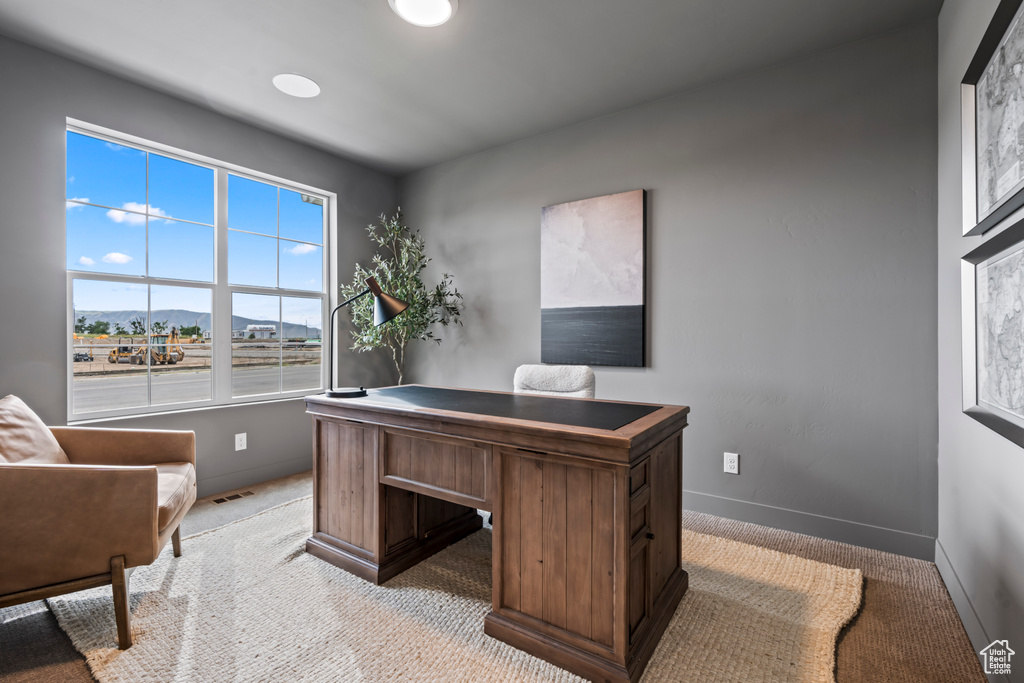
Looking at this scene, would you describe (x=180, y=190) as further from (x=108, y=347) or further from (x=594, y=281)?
(x=594, y=281)

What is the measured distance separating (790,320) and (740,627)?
160 centimetres

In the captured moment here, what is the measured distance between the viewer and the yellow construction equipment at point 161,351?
292cm

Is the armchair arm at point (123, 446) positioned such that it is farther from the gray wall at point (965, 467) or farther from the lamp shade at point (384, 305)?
the gray wall at point (965, 467)

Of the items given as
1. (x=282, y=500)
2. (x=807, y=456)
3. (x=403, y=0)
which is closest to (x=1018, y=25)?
(x=807, y=456)

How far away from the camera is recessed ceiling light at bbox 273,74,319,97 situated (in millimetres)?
2679

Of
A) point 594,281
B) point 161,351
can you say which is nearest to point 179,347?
point 161,351

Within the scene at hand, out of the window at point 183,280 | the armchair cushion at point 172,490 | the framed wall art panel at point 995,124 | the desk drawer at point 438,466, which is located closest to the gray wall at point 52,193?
the window at point 183,280

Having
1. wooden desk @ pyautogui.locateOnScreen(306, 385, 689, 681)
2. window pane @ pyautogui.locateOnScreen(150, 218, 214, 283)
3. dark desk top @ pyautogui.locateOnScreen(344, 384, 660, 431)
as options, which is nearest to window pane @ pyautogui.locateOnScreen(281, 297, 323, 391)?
window pane @ pyautogui.locateOnScreen(150, 218, 214, 283)

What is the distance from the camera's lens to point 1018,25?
127cm

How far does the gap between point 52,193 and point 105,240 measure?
0.36 m

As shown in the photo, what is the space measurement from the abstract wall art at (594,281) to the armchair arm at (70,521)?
2.43 meters

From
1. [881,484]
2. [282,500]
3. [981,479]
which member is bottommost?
[282,500]

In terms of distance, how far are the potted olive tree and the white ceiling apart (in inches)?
44.8

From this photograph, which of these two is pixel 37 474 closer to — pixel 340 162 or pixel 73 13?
pixel 73 13
